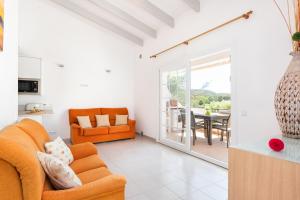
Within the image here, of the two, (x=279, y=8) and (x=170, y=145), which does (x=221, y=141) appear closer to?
(x=170, y=145)

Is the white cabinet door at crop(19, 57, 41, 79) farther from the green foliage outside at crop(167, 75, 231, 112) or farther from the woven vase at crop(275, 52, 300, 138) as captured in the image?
the woven vase at crop(275, 52, 300, 138)

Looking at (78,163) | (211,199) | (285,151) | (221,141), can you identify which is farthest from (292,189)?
(221,141)

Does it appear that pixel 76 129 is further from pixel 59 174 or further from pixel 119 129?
pixel 59 174

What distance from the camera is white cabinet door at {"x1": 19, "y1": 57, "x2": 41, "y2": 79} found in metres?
4.13

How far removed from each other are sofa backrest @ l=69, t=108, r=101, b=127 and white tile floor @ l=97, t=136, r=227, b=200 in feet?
3.82

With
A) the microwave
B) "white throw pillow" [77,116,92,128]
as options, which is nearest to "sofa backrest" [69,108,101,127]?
"white throw pillow" [77,116,92,128]

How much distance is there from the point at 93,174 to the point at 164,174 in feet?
4.39

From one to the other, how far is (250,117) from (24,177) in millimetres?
2841

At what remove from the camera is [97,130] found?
4.77 metres

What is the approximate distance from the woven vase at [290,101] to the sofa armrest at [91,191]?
144cm

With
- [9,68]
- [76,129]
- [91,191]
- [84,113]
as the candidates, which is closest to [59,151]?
[91,191]

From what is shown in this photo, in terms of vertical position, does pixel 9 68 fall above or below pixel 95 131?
above

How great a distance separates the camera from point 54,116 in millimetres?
4957

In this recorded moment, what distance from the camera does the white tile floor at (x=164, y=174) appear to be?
228cm
